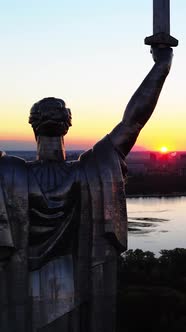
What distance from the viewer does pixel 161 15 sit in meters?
3.36

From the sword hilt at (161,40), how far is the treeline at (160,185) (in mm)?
58800

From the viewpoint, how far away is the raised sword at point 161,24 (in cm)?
335

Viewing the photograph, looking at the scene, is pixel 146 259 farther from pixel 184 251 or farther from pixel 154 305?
pixel 154 305

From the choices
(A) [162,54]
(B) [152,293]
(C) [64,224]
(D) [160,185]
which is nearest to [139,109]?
(A) [162,54]

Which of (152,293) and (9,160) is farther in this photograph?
(152,293)

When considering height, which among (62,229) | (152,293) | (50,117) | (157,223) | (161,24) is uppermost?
(157,223)

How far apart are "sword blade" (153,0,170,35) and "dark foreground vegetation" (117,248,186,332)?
11595 mm

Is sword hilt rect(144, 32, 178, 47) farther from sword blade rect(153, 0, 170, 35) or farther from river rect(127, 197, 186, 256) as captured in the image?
river rect(127, 197, 186, 256)

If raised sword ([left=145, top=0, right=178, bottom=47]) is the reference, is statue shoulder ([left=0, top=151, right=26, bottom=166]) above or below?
below

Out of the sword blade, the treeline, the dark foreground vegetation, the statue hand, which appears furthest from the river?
the sword blade

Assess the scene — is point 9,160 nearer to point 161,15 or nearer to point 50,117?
point 50,117

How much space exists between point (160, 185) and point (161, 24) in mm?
62505

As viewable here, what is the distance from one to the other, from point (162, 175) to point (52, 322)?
63.5 meters

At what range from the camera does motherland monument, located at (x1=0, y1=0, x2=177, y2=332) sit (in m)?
3.22
